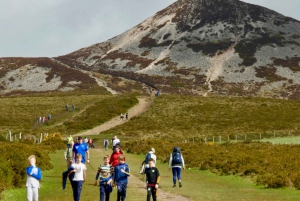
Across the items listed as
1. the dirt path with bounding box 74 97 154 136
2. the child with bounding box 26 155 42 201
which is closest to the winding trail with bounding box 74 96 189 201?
the dirt path with bounding box 74 97 154 136

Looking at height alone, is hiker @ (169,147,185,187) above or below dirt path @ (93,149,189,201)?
above

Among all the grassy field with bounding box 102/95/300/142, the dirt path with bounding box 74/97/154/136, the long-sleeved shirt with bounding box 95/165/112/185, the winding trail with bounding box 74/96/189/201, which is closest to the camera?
the long-sleeved shirt with bounding box 95/165/112/185

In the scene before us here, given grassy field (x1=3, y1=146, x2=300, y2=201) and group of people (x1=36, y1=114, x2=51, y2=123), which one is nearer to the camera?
grassy field (x1=3, y1=146, x2=300, y2=201)

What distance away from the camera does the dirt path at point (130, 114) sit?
81.2 meters

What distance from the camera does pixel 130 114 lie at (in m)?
98.6

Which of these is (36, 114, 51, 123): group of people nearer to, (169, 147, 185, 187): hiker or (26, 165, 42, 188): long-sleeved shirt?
(169, 147, 185, 187): hiker

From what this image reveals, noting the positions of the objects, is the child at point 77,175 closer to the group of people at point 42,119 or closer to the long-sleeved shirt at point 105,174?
the long-sleeved shirt at point 105,174

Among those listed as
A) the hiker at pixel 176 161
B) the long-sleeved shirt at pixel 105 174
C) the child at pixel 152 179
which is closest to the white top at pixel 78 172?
the long-sleeved shirt at pixel 105 174

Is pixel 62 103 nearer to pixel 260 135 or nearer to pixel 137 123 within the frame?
pixel 137 123

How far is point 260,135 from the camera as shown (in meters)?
69.6

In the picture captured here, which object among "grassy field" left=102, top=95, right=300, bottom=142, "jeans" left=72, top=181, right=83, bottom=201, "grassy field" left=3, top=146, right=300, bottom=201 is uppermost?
"grassy field" left=102, top=95, right=300, bottom=142

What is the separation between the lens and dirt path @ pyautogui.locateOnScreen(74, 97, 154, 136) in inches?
3196

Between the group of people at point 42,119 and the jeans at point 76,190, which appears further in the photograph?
the group of people at point 42,119

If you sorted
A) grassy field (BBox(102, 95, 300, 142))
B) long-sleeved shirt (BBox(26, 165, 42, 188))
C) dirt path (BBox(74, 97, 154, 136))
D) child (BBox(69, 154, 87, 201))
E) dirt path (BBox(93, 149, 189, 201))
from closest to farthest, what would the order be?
long-sleeved shirt (BBox(26, 165, 42, 188)) → child (BBox(69, 154, 87, 201)) → dirt path (BBox(93, 149, 189, 201)) → grassy field (BBox(102, 95, 300, 142)) → dirt path (BBox(74, 97, 154, 136))
